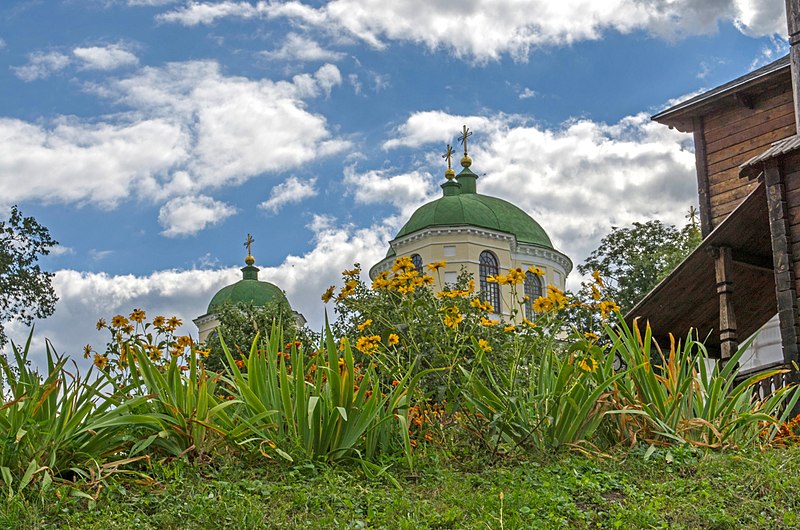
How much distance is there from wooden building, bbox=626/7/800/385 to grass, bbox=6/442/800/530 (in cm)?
719

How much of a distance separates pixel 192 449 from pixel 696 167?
14882 millimetres

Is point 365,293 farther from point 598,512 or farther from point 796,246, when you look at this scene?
point 796,246

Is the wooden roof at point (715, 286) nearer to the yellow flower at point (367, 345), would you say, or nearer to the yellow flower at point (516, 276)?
the yellow flower at point (516, 276)

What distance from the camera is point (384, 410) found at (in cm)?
605

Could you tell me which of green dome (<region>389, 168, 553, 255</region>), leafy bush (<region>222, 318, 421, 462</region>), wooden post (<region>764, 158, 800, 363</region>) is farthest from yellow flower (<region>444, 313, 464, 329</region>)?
green dome (<region>389, 168, 553, 255</region>)

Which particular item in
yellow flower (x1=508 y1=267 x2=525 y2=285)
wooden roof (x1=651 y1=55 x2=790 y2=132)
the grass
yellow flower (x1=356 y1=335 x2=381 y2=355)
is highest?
wooden roof (x1=651 y1=55 x2=790 y2=132)

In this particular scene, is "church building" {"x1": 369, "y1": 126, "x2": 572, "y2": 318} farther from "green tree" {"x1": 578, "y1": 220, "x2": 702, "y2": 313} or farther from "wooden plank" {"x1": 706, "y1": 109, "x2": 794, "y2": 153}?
"wooden plank" {"x1": 706, "y1": 109, "x2": 794, "y2": 153}

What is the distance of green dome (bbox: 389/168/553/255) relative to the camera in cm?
3816

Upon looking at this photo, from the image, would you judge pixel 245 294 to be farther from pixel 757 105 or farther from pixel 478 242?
pixel 757 105

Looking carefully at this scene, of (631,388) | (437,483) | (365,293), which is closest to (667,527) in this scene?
(437,483)

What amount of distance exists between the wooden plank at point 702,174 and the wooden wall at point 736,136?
2 cm

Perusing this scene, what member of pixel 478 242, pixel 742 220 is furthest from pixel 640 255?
pixel 742 220

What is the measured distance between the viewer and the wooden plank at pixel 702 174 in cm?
1802

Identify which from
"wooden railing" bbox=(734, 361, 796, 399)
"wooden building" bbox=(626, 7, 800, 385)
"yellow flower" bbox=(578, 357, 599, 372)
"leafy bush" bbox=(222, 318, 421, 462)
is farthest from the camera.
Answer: "wooden building" bbox=(626, 7, 800, 385)
